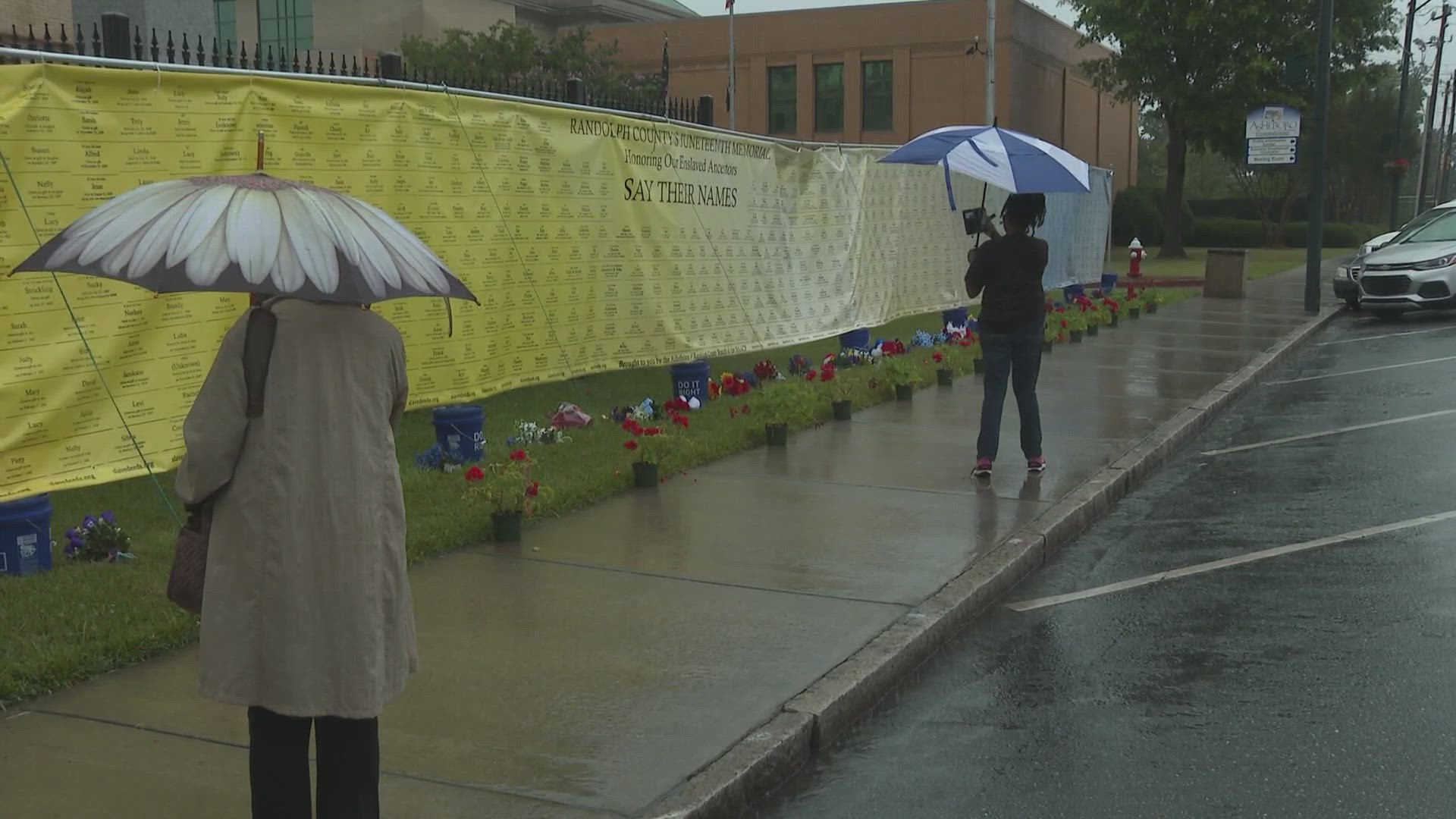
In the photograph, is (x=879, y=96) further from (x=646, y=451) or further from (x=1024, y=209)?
(x=646, y=451)

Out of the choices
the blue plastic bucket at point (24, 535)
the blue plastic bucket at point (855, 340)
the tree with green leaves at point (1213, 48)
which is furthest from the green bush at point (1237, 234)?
the blue plastic bucket at point (24, 535)

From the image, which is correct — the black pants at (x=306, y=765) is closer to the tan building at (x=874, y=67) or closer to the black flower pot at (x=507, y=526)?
the black flower pot at (x=507, y=526)

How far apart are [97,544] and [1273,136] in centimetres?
2182

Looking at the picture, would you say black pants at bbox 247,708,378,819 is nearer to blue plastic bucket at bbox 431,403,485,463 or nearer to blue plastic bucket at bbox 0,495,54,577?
blue plastic bucket at bbox 0,495,54,577

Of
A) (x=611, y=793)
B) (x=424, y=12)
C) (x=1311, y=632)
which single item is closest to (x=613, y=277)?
(x=1311, y=632)

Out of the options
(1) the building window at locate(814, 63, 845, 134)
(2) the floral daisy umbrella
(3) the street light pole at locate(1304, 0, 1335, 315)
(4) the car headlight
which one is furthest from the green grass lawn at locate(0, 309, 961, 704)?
(1) the building window at locate(814, 63, 845, 134)

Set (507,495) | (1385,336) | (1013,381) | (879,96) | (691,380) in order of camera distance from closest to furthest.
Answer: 1. (507,495)
2. (1013,381)
3. (691,380)
4. (1385,336)
5. (879,96)

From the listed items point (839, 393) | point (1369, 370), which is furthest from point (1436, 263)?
point (839, 393)

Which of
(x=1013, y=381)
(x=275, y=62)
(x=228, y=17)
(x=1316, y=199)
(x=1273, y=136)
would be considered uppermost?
(x=228, y=17)

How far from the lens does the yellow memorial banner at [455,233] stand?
633cm

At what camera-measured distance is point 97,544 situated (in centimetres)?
664

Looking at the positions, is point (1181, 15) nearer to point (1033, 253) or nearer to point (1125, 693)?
point (1033, 253)

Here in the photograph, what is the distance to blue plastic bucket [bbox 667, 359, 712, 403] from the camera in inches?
457

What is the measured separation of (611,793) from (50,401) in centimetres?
352
